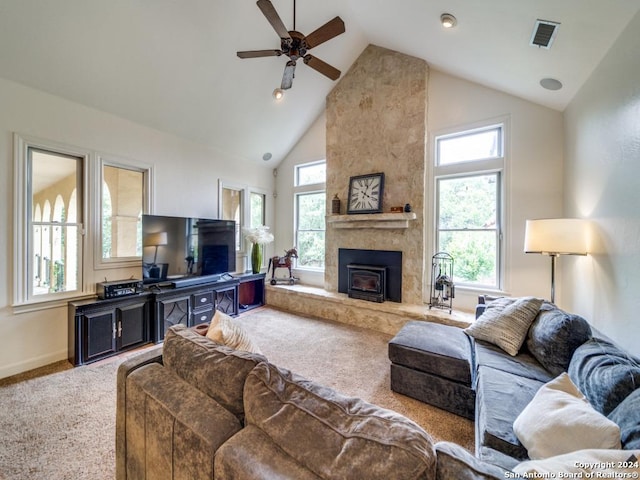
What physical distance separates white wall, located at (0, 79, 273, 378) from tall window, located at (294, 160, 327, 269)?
6.92 ft

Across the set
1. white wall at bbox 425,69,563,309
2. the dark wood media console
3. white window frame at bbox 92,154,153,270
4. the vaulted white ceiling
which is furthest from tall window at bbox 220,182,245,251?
white wall at bbox 425,69,563,309

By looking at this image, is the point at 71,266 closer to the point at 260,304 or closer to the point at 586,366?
the point at 260,304

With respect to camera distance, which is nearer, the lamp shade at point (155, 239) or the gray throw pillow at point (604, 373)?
the gray throw pillow at point (604, 373)

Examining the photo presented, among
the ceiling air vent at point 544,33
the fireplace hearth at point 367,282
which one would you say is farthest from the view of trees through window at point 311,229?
the ceiling air vent at point 544,33

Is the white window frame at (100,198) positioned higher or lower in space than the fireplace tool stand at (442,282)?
higher

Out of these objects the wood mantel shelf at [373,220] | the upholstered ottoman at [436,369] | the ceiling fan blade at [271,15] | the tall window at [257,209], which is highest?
the ceiling fan blade at [271,15]

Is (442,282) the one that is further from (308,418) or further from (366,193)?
(308,418)

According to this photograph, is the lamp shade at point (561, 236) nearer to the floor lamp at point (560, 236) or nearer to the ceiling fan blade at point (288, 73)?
the floor lamp at point (560, 236)

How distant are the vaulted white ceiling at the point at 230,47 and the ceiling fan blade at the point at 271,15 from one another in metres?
1.10

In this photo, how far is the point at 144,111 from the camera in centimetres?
352

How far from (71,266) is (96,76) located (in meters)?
2.16

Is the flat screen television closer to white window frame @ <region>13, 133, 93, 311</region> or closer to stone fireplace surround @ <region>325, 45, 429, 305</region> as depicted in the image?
white window frame @ <region>13, 133, 93, 311</region>

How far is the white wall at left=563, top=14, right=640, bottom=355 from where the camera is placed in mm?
1849

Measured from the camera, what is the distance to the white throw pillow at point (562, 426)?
94 centimetres
